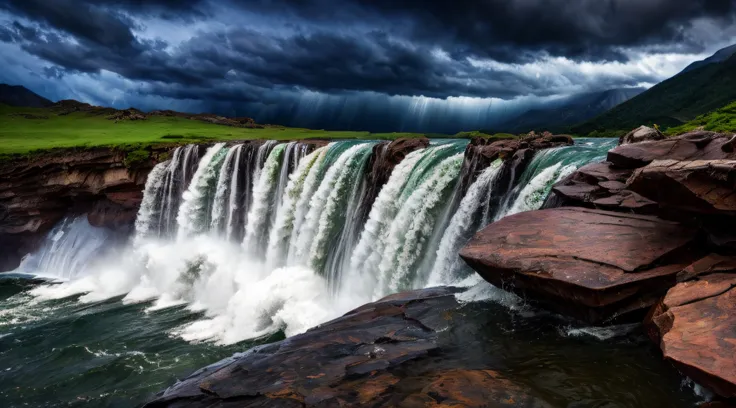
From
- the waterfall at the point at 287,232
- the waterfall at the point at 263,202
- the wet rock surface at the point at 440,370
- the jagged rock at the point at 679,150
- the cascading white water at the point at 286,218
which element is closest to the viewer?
the wet rock surface at the point at 440,370

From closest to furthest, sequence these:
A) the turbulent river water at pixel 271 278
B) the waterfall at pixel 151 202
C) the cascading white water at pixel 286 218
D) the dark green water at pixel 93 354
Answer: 1. the turbulent river water at pixel 271 278
2. the dark green water at pixel 93 354
3. the cascading white water at pixel 286 218
4. the waterfall at pixel 151 202

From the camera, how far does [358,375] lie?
7.36m

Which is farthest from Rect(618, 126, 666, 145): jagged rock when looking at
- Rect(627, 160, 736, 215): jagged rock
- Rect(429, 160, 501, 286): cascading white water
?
Rect(627, 160, 736, 215): jagged rock

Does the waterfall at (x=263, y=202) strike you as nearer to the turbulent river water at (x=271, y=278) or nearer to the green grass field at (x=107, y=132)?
the turbulent river water at (x=271, y=278)

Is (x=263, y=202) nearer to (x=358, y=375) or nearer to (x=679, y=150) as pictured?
(x=358, y=375)

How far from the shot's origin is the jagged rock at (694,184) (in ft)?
24.2

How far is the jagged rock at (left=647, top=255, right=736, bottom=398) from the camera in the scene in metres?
5.62

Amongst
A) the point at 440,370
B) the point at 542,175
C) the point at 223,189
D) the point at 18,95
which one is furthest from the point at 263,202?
the point at 18,95

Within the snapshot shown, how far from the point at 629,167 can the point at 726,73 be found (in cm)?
21948

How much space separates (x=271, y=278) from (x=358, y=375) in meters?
15.2

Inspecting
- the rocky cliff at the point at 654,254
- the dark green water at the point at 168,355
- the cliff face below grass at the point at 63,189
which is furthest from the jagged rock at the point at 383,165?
the cliff face below grass at the point at 63,189

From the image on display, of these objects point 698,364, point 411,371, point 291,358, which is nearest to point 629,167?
point 698,364

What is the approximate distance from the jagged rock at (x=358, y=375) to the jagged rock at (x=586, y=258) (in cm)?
201

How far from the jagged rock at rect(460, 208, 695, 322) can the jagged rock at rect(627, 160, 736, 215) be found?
934mm
